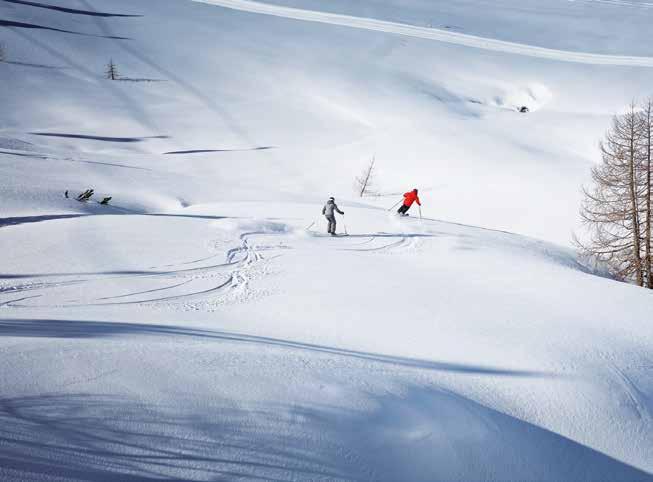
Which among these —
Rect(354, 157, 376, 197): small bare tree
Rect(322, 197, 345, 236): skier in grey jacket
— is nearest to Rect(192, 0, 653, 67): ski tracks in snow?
Rect(354, 157, 376, 197): small bare tree

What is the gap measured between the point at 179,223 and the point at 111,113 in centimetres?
3673

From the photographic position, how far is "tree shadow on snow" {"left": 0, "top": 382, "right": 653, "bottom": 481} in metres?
2.46

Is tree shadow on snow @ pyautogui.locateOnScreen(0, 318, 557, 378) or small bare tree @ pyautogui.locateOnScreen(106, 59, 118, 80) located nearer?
tree shadow on snow @ pyautogui.locateOnScreen(0, 318, 557, 378)

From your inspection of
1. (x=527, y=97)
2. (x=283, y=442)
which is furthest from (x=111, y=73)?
(x=527, y=97)

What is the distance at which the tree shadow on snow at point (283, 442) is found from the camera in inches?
96.7

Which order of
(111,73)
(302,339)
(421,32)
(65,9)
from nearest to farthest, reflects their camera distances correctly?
(302,339) → (111,73) → (65,9) → (421,32)

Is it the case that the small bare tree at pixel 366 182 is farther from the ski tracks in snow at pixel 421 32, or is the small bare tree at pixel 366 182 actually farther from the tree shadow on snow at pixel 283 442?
the ski tracks in snow at pixel 421 32

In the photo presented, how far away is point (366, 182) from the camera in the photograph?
30250 millimetres

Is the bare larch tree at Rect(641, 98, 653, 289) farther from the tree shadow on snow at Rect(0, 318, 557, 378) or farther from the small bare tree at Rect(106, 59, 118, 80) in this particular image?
the small bare tree at Rect(106, 59, 118, 80)

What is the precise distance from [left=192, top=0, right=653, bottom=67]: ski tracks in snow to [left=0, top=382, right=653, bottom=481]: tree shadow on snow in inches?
3283

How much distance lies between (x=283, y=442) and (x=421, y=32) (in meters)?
92.8

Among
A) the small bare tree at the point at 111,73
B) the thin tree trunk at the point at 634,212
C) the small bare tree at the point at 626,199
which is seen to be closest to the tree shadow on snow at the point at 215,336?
the thin tree trunk at the point at 634,212

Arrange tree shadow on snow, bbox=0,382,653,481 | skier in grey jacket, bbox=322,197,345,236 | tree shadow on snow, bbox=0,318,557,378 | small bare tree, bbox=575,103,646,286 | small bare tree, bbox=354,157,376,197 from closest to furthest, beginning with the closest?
tree shadow on snow, bbox=0,382,653,481 < tree shadow on snow, bbox=0,318,557,378 < skier in grey jacket, bbox=322,197,345,236 < small bare tree, bbox=575,103,646,286 < small bare tree, bbox=354,157,376,197

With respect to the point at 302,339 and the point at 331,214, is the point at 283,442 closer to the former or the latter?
the point at 302,339
